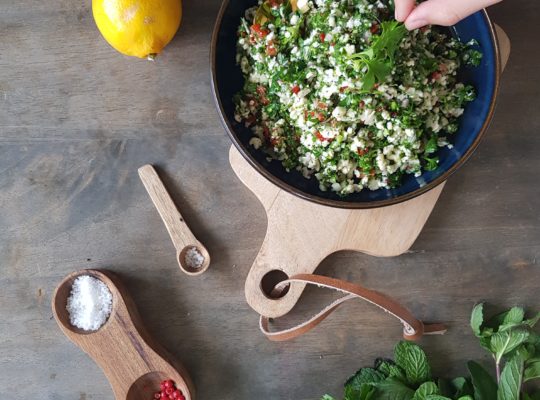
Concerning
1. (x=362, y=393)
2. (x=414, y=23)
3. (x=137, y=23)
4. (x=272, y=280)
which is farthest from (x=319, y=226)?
(x=137, y=23)

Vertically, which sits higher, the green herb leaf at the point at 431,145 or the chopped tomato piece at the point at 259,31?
the chopped tomato piece at the point at 259,31

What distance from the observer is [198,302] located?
1.80 metres

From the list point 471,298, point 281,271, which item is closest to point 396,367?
point 471,298

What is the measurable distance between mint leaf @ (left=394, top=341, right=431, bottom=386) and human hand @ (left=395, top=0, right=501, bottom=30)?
942 millimetres

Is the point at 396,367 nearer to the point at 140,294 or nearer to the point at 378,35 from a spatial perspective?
the point at 140,294

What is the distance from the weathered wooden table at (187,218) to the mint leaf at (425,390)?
0.67 feet

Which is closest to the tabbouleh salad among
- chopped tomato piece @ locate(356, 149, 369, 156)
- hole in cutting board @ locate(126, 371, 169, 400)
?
chopped tomato piece @ locate(356, 149, 369, 156)

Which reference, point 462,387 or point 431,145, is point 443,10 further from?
point 462,387

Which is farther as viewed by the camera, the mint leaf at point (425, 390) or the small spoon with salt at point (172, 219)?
the small spoon with salt at point (172, 219)

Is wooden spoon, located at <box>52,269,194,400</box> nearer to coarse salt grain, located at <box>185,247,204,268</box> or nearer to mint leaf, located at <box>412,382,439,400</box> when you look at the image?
coarse salt grain, located at <box>185,247,204,268</box>

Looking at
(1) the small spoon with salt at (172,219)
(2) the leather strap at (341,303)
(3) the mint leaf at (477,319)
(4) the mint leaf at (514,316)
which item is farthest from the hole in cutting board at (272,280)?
(4) the mint leaf at (514,316)

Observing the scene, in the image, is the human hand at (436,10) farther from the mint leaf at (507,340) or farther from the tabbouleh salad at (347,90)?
the mint leaf at (507,340)

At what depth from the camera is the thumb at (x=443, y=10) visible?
1286 millimetres

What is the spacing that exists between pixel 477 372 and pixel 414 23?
41.0 inches
